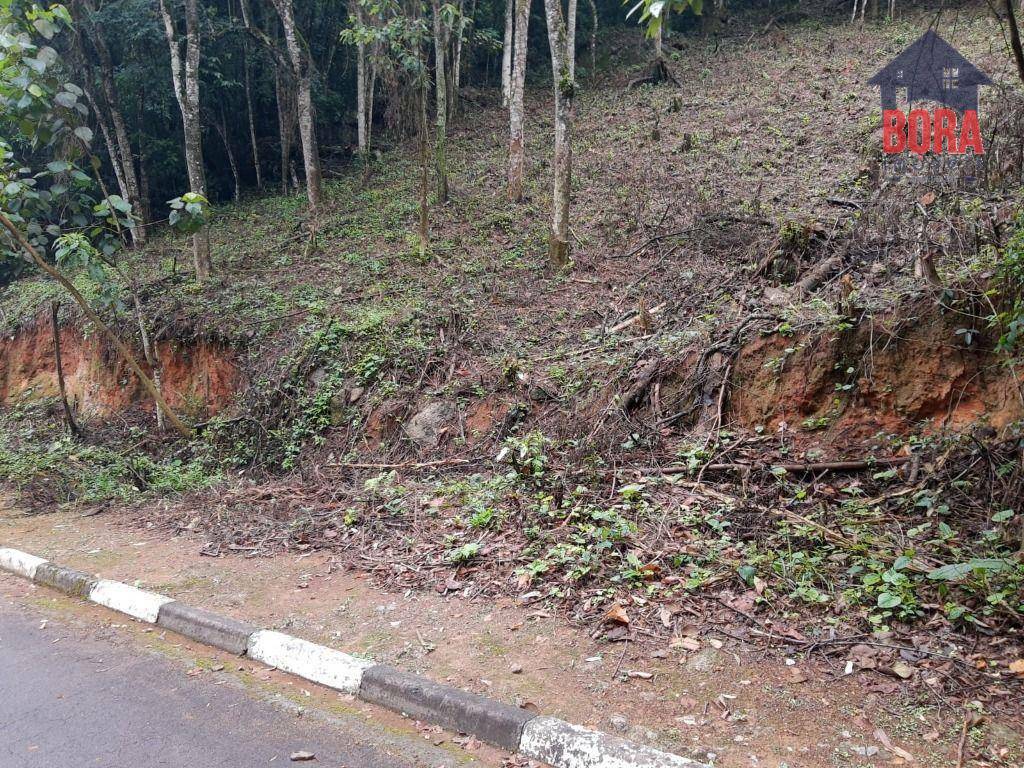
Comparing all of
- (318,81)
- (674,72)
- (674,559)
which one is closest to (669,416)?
(674,559)

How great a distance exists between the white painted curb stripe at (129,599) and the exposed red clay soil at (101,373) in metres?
5.03

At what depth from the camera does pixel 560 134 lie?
10.8 metres

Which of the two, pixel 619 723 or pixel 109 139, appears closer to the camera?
pixel 619 723

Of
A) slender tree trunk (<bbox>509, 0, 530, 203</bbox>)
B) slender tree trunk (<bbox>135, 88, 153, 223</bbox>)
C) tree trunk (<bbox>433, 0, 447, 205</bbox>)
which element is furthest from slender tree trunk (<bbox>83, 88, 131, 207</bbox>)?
slender tree trunk (<bbox>509, 0, 530, 203</bbox>)

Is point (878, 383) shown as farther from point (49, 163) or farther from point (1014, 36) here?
point (49, 163)

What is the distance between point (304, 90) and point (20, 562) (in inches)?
474

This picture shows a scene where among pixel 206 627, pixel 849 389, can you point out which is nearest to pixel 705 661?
pixel 849 389

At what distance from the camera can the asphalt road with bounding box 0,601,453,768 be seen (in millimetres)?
3480

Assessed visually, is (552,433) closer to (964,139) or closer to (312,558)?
(312,558)

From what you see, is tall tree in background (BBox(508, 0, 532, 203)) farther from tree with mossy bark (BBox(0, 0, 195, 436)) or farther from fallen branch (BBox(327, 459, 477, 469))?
fallen branch (BBox(327, 459, 477, 469))

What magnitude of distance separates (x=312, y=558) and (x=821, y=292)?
572 centimetres

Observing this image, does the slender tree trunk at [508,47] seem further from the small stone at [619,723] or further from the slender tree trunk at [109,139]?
the small stone at [619,723]

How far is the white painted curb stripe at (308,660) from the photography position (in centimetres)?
412

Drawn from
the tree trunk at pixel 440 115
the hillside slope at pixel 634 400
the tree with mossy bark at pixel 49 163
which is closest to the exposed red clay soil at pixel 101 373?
the hillside slope at pixel 634 400
